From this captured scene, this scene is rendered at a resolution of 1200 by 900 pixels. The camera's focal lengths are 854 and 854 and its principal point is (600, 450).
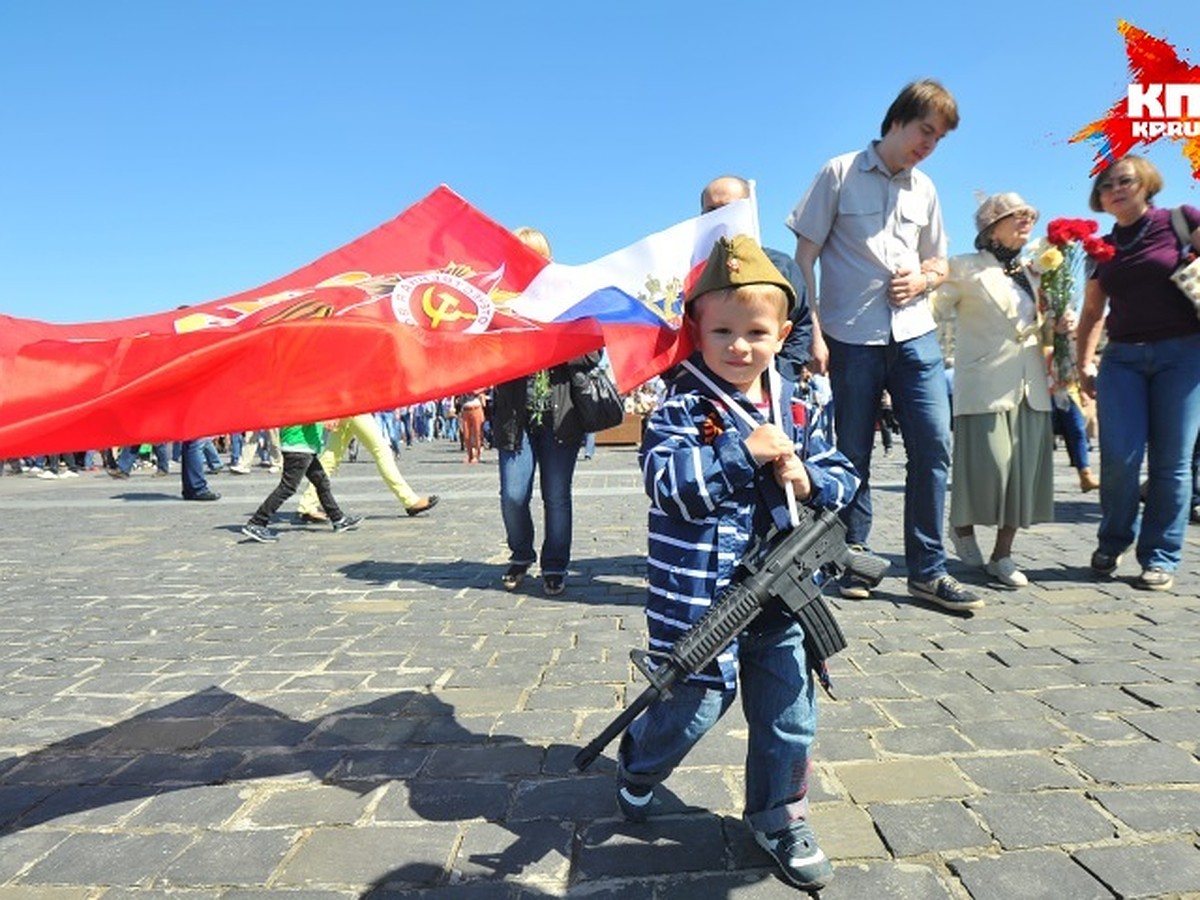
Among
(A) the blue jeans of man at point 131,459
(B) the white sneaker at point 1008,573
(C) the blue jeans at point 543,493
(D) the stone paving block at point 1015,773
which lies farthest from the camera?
(A) the blue jeans of man at point 131,459

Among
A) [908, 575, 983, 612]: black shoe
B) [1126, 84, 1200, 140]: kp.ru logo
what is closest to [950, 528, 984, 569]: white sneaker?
[908, 575, 983, 612]: black shoe

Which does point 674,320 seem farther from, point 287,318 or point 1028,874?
point 1028,874

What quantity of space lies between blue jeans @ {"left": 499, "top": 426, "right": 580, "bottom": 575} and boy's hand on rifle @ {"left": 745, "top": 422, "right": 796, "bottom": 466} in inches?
118

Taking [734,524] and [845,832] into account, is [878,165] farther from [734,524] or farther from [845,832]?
[845,832]

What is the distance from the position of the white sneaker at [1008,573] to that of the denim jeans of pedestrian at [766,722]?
314cm

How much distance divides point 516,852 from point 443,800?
358 millimetres

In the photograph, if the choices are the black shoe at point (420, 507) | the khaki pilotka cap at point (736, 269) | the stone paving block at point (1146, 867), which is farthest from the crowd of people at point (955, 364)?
the black shoe at point (420, 507)

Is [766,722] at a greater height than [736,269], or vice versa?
[736,269]

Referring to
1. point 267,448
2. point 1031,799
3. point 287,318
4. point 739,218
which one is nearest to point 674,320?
point 739,218

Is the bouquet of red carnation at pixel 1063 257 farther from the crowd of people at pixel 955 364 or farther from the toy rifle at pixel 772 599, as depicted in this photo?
the toy rifle at pixel 772 599

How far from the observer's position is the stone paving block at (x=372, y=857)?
1988mm

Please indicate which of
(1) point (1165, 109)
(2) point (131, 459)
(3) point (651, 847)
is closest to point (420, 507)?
(3) point (651, 847)

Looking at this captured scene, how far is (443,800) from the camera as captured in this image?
7.75 feet

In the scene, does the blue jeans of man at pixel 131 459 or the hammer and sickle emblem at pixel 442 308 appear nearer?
the hammer and sickle emblem at pixel 442 308
